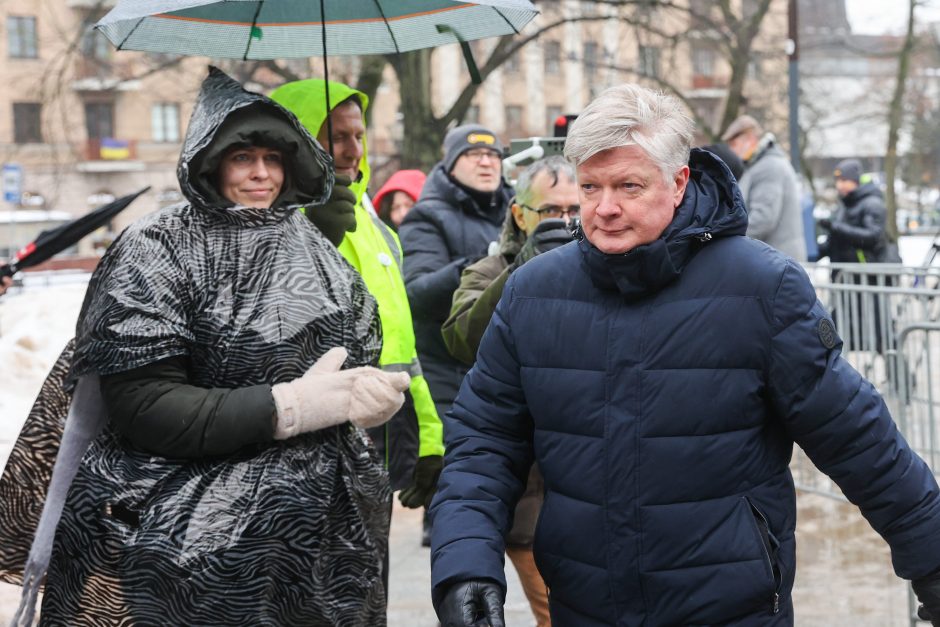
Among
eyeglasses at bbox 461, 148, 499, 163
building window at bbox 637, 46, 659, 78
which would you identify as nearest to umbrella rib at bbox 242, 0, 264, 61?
eyeglasses at bbox 461, 148, 499, 163

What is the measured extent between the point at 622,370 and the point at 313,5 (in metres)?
2.25

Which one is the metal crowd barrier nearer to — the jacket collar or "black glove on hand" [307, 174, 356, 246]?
"black glove on hand" [307, 174, 356, 246]

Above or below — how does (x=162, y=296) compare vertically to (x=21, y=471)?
above

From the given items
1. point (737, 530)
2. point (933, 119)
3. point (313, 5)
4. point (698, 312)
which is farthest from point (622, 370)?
point (933, 119)

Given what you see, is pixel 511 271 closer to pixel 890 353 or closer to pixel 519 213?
pixel 519 213

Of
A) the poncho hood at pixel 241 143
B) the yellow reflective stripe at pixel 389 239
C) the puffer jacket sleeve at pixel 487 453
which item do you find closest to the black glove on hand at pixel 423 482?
the yellow reflective stripe at pixel 389 239

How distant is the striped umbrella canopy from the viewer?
4.12 metres

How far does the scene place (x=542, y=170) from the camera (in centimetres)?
411

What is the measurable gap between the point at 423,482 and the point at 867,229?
7.69m

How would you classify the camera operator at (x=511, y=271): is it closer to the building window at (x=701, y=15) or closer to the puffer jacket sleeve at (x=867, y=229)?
the puffer jacket sleeve at (x=867, y=229)

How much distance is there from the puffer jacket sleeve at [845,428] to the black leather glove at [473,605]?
67 centimetres

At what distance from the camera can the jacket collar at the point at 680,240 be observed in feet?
8.12

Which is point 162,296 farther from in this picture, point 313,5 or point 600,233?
point 313,5

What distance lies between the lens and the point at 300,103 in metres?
3.98
